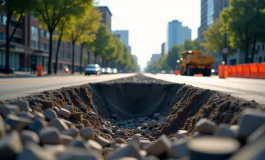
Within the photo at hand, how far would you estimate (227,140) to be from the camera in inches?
89.0

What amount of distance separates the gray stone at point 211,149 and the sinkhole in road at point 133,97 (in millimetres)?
7685

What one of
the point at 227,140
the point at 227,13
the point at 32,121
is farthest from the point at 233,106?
the point at 227,13

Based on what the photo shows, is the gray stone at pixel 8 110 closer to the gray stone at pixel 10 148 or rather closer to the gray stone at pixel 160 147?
the gray stone at pixel 10 148

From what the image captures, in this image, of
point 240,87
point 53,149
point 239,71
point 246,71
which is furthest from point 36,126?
point 239,71

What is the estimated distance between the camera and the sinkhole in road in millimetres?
10539

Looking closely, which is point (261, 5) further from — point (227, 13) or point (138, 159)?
point (138, 159)

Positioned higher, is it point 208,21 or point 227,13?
point 208,21

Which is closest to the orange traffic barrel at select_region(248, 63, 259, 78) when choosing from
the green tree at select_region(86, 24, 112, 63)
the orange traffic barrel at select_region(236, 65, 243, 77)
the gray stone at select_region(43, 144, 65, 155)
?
the orange traffic barrel at select_region(236, 65, 243, 77)

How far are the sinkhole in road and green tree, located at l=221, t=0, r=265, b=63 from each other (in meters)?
27.9

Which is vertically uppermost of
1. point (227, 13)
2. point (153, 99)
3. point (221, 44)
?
point (227, 13)

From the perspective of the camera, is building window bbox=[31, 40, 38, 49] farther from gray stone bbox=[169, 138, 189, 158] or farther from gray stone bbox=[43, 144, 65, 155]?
gray stone bbox=[169, 138, 189, 158]

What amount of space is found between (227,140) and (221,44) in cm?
5016

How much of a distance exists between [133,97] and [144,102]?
597mm

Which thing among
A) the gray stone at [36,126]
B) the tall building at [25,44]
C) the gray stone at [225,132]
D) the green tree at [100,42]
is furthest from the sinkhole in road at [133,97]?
the green tree at [100,42]
